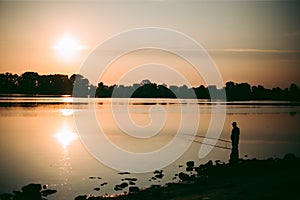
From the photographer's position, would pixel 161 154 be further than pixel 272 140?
No

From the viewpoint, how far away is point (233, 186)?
16250 millimetres

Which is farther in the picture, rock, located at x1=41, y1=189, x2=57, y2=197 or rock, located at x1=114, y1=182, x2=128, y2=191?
rock, located at x1=114, y1=182, x2=128, y2=191

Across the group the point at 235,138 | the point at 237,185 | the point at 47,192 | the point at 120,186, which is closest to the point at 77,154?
the point at 120,186

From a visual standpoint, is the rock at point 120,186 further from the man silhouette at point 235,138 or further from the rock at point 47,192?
the man silhouette at point 235,138

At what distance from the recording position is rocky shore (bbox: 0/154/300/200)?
48.7ft

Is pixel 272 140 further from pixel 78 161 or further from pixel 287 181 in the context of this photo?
pixel 287 181

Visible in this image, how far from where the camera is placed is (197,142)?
41.6m

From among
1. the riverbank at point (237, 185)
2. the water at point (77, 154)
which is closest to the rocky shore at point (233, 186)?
the riverbank at point (237, 185)

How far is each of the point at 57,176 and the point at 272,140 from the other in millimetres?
29372

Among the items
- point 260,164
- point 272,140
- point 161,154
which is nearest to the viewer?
point 260,164

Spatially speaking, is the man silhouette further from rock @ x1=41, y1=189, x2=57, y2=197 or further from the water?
rock @ x1=41, y1=189, x2=57, y2=197

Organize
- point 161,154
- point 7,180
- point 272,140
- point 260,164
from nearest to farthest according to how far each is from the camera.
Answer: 1. point 260,164
2. point 7,180
3. point 161,154
4. point 272,140

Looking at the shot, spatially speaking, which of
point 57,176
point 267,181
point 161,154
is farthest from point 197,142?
point 267,181

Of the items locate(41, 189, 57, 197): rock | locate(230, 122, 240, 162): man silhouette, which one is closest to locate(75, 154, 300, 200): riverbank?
locate(230, 122, 240, 162): man silhouette
